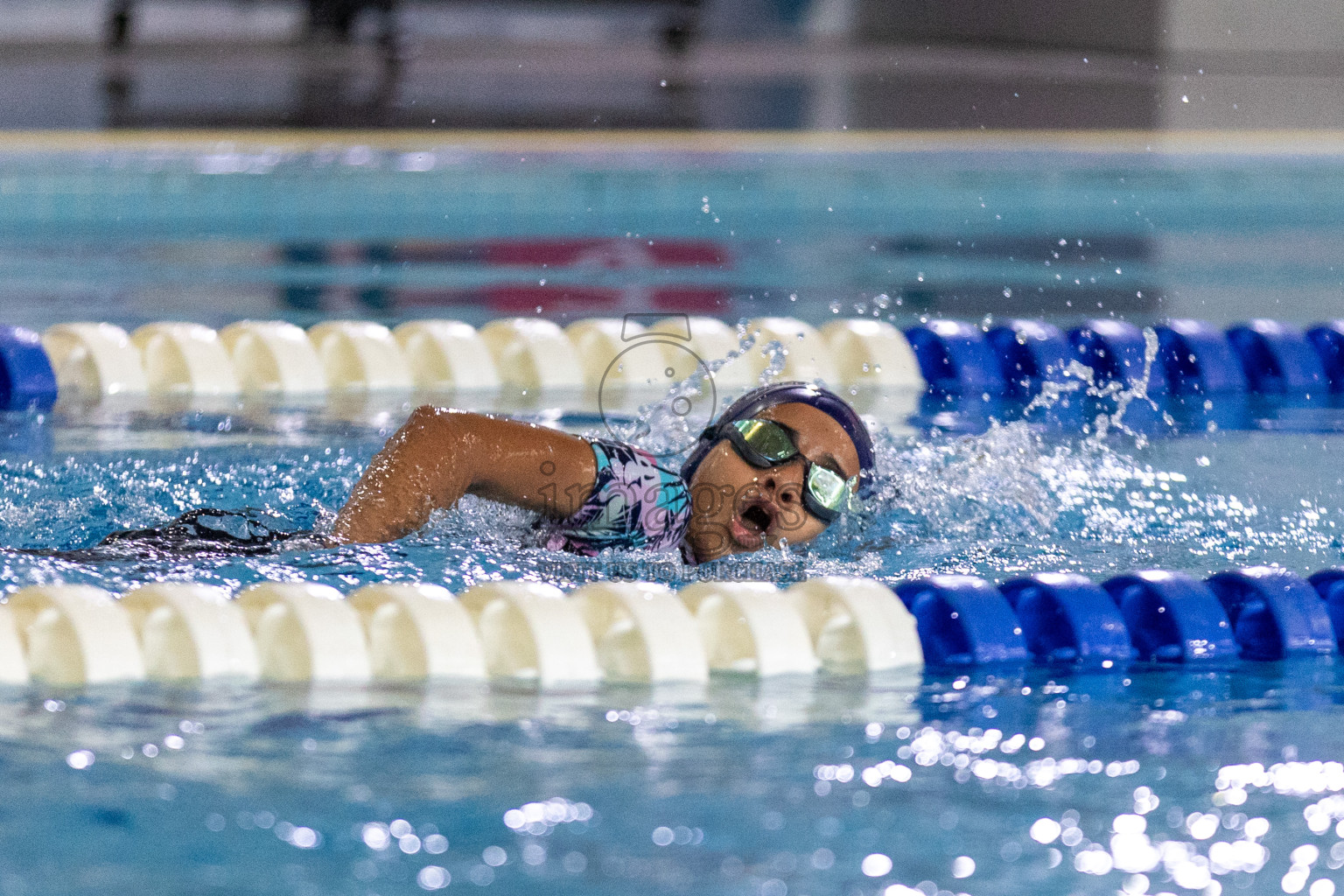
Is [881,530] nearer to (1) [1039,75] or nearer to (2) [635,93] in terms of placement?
(2) [635,93]

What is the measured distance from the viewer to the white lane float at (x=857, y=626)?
7.70 ft

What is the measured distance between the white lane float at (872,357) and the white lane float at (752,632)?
2.07 m

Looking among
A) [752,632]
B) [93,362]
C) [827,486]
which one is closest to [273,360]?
[93,362]

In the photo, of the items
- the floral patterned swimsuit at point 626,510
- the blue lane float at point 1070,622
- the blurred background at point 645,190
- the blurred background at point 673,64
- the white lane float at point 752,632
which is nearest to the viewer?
the white lane float at point 752,632

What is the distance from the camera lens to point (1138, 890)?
5.51 feet

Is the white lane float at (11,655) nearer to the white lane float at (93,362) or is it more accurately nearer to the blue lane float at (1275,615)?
the blue lane float at (1275,615)

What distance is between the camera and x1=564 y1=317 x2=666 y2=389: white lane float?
4.37 metres

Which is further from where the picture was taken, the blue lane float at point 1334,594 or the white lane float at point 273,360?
the white lane float at point 273,360

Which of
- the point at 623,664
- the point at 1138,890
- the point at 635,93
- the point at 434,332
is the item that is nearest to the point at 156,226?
the point at 434,332

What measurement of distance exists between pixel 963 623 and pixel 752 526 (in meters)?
0.53

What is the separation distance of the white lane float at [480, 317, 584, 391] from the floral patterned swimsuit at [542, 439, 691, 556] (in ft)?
5.03

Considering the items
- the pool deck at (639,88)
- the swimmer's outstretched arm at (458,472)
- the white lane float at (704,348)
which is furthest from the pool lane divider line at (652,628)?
the pool deck at (639,88)

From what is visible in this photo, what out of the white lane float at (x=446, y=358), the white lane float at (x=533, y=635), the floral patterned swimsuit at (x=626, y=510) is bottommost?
the white lane float at (x=533, y=635)

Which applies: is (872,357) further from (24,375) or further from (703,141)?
(703,141)
